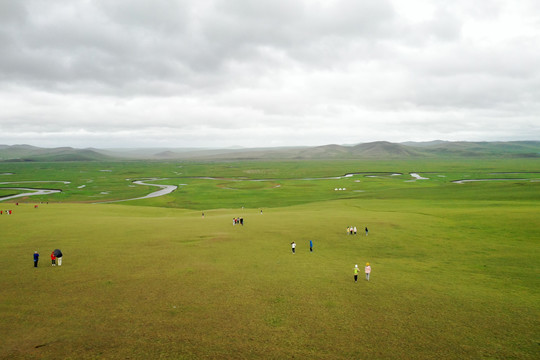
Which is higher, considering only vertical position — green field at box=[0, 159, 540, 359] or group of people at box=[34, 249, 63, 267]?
group of people at box=[34, 249, 63, 267]

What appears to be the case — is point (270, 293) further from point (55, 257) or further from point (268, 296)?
point (55, 257)

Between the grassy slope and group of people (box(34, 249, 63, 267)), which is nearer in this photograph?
the grassy slope

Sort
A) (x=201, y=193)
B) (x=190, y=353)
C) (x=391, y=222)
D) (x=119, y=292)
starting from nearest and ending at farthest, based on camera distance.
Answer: (x=190, y=353)
(x=119, y=292)
(x=391, y=222)
(x=201, y=193)

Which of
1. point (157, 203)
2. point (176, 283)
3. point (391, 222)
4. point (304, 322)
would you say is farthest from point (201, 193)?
point (304, 322)

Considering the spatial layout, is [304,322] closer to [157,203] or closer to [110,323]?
[110,323]

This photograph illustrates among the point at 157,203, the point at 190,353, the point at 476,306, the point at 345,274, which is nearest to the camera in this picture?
the point at 190,353

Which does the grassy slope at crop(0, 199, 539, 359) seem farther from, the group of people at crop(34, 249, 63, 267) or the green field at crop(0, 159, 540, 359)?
the group of people at crop(34, 249, 63, 267)

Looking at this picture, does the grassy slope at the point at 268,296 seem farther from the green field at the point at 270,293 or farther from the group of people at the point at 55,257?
the group of people at the point at 55,257

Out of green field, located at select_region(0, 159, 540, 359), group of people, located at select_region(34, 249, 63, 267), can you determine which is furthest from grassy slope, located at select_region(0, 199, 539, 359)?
group of people, located at select_region(34, 249, 63, 267)

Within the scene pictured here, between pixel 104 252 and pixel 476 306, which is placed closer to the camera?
pixel 476 306
